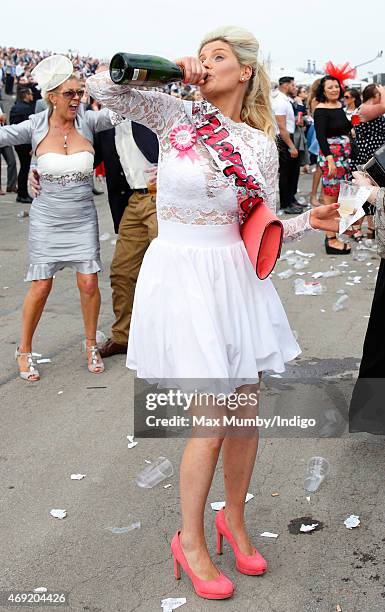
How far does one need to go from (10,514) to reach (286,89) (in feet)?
42.5

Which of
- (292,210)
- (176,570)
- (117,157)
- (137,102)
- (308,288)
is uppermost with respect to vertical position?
(137,102)

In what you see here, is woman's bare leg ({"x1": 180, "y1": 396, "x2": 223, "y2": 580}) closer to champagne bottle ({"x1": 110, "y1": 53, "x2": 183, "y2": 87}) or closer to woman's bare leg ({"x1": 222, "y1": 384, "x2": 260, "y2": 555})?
woman's bare leg ({"x1": 222, "y1": 384, "x2": 260, "y2": 555})

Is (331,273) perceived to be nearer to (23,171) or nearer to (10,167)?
(23,171)

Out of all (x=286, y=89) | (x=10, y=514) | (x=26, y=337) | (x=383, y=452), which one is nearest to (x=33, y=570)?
(x=10, y=514)

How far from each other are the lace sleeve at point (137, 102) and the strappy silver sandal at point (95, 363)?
293 centimetres

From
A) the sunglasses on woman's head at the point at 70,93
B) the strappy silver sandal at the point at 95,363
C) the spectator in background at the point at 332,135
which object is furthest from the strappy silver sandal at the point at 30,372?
the spectator in background at the point at 332,135

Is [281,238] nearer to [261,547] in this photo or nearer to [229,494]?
[229,494]

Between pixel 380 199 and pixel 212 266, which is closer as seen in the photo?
pixel 212 266

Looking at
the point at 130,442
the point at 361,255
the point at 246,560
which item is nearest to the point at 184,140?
the point at 246,560

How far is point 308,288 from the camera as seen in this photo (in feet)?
27.2

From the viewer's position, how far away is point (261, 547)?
3.63 metres

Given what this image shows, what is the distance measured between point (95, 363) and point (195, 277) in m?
2.86

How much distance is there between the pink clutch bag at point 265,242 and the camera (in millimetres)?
3182

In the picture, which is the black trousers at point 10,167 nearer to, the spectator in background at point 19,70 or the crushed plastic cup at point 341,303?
the crushed plastic cup at point 341,303
